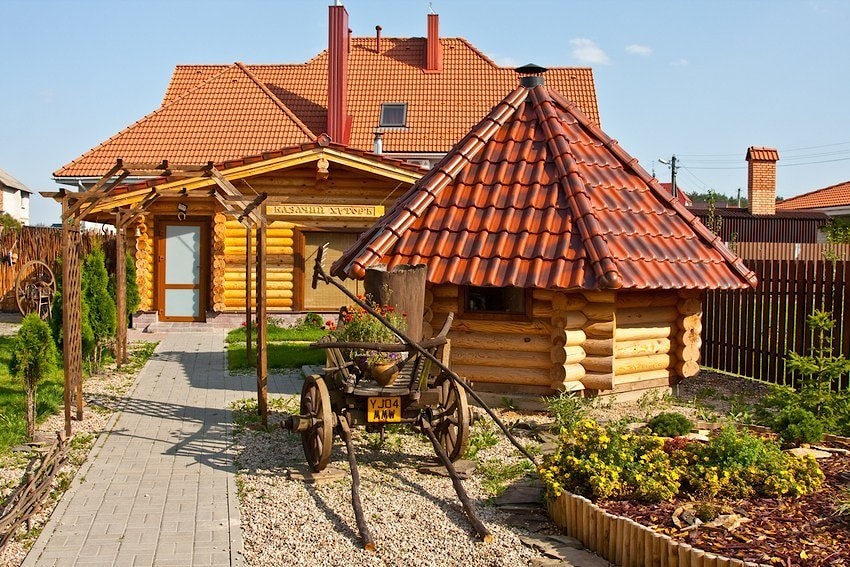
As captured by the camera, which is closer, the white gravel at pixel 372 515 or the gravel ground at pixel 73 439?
the white gravel at pixel 372 515

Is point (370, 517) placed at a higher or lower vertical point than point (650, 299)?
lower

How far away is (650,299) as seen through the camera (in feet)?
36.2

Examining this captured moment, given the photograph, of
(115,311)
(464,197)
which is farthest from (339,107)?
(464,197)

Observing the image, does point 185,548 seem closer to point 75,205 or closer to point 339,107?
point 75,205

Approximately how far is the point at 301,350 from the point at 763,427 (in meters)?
9.69

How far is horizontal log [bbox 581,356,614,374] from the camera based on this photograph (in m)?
10.3

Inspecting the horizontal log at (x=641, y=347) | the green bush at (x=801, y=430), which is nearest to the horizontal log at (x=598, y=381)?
the horizontal log at (x=641, y=347)

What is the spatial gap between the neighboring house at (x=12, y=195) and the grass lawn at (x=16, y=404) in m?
46.0

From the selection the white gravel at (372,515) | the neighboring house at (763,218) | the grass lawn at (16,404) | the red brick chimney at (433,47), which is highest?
the red brick chimney at (433,47)

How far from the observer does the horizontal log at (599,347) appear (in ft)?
33.9

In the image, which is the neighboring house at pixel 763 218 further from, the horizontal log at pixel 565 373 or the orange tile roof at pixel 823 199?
the horizontal log at pixel 565 373

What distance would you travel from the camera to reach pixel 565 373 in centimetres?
1016

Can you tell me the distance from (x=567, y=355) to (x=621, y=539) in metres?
4.55

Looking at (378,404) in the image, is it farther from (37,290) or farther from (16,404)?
(37,290)
